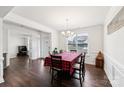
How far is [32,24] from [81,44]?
352 cm

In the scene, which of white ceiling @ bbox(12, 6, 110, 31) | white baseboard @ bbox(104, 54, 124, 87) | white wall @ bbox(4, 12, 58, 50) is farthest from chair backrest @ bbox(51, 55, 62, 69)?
white wall @ bbox(4, 12, 58, 50)

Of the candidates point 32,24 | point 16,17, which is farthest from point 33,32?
point 16,17

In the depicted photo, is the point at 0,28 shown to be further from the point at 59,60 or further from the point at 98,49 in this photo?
the point at 98,49

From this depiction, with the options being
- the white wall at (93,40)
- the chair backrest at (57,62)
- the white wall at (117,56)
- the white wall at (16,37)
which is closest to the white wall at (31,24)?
the white wall at (16,37)

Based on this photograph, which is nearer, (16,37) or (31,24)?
(31,24)

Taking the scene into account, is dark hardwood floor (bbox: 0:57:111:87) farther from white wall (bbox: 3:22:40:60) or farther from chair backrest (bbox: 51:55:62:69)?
white wall (bbox: 3:22:40:60)

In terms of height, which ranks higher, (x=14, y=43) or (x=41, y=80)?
(x=14, y=43)

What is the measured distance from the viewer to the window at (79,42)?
6.25 metres

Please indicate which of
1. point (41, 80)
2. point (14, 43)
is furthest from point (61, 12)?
point (14, 43)

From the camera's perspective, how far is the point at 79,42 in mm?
6547

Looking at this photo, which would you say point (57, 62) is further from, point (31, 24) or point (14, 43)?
point (14, 43)

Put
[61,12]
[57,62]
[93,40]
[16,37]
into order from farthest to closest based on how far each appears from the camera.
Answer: [16,37] → [93,40] → [61,12] → [57,62]

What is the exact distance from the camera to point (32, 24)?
4621 millimetres

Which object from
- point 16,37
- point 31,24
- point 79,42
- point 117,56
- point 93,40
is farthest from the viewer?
Result: point 16,37
